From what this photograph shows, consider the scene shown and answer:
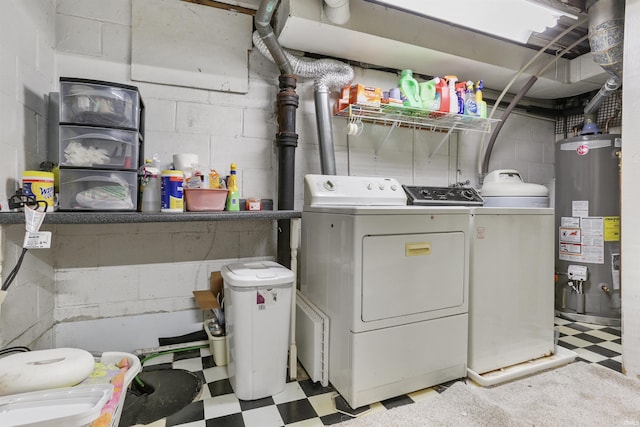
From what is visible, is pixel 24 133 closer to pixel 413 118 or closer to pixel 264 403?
pixel 264 403

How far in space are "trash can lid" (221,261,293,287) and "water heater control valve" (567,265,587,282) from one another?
8.30 ft

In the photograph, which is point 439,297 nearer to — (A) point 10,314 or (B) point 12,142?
(A) point 10,314

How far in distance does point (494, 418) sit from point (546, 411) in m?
0.29

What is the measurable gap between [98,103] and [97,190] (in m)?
0.43

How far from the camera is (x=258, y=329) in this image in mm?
1561

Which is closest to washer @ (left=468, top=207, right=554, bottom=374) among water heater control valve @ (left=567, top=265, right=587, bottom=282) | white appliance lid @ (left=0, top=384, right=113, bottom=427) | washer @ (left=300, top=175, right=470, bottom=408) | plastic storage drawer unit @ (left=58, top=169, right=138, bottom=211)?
washer @ (left=300, top=175, right=470, bottom=408)

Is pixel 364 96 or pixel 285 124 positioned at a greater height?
pixel 364 96

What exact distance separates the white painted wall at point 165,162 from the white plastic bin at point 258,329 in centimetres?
69

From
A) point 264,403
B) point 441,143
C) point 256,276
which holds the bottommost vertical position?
point 264,403

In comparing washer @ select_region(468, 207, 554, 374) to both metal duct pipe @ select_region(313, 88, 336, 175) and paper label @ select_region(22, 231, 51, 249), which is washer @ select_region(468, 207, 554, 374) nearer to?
metal duct pipe @ select_region(313, 88, 336, 175)

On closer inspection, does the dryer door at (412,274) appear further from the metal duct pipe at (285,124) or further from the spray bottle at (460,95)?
the spray bottle at (460,95)

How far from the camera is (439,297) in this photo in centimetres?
168

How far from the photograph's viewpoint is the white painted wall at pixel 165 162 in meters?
1.83

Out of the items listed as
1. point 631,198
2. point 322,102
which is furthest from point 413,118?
point 631,198
